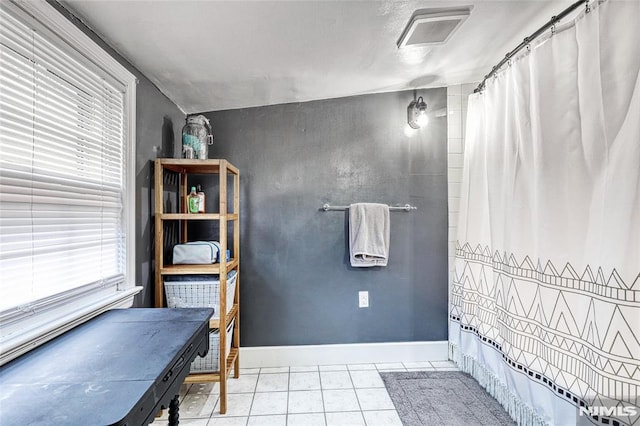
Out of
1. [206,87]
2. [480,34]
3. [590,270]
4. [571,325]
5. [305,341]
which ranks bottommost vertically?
[305,341]

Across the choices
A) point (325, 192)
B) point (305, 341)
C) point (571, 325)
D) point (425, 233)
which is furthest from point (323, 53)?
point (305, 341)

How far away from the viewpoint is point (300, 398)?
196 cm

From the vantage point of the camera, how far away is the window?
0.98 meters

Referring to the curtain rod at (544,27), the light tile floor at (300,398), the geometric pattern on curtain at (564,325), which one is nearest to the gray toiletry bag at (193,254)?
the light tile floor at (300,398)

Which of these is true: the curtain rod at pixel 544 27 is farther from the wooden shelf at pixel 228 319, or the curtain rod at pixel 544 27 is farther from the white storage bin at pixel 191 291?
the wooden shelf at pixel 228 319

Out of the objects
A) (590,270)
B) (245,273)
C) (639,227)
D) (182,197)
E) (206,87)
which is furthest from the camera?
(245,273)

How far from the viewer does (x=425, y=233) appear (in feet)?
8.13

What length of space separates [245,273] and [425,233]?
144 cm

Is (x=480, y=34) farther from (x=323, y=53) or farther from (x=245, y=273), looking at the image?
(x=245, y=273)

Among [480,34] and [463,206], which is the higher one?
[480,34]

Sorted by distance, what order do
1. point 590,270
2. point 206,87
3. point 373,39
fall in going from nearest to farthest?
point 590,270
point 373,39
point 206,87

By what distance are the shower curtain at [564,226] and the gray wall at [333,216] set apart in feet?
1.38

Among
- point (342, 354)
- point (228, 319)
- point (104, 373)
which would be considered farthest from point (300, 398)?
point (104, 373)

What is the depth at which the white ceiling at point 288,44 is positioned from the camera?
1301mm
